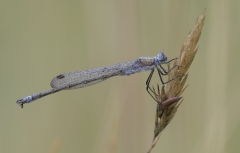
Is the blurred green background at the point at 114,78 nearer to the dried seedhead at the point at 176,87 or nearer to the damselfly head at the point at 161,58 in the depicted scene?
the damselfly head at the point at 161,58

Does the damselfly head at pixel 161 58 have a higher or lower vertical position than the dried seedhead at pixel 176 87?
higher

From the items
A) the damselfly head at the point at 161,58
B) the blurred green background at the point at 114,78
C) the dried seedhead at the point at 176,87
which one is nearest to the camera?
the dried seedhead at the point at 176,87

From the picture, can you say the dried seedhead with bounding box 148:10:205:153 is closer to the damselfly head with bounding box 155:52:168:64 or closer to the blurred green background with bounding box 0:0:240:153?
the blurred green background with bounding box 0:0:240:153

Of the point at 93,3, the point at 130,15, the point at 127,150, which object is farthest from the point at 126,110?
the point at 93,3

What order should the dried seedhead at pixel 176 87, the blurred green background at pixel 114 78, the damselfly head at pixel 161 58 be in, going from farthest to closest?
the damselfly head at pixel 161 58 < the blurred green background at pixel 114 78 < the dried seedhead at pixel 176 87

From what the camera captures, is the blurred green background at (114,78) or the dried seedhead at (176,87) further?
the blurred green background at (114,78)

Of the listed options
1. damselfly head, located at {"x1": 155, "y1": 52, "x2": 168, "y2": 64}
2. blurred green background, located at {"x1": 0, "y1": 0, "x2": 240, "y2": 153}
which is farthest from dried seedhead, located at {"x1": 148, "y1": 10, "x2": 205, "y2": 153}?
damselfly head, located at {"x1": 155, "y1": 52, "x2": 168, "y2": 64}

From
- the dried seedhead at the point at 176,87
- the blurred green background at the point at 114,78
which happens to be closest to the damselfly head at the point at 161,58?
the blurred green background at the point at 114,78

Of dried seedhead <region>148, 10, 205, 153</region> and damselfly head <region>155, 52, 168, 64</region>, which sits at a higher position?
damselfly head <region>155, 52, 168, 64</region>
